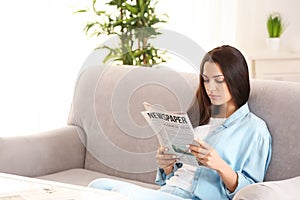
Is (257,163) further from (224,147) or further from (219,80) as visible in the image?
(219,80)

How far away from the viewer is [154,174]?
2.84 m

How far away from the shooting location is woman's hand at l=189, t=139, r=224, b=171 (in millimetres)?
2195

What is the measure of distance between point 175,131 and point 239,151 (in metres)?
0.26

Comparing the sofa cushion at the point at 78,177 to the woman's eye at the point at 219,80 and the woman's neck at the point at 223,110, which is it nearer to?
the woman's neck at the point at 223,110

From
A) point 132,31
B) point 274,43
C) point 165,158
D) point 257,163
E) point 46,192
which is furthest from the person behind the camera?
point 274,43

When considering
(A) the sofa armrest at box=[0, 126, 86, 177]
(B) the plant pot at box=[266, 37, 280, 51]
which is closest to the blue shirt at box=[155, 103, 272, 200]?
(A) the sofa armrest at box=[0, 126, 86, 177]

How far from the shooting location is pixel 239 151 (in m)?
2.34

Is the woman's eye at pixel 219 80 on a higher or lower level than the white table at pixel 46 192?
higher

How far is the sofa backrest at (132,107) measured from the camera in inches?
95.7

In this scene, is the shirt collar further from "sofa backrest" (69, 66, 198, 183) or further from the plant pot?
the plant pot

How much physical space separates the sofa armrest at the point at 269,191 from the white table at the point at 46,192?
1.17ft

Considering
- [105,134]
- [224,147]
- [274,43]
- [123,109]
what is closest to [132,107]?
[123,109]

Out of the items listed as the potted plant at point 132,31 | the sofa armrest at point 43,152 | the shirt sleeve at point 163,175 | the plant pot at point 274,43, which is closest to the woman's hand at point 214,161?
the shirt sleeve at point 163,175

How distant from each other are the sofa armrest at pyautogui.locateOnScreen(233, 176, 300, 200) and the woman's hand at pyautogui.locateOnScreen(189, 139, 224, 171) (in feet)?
0.70
